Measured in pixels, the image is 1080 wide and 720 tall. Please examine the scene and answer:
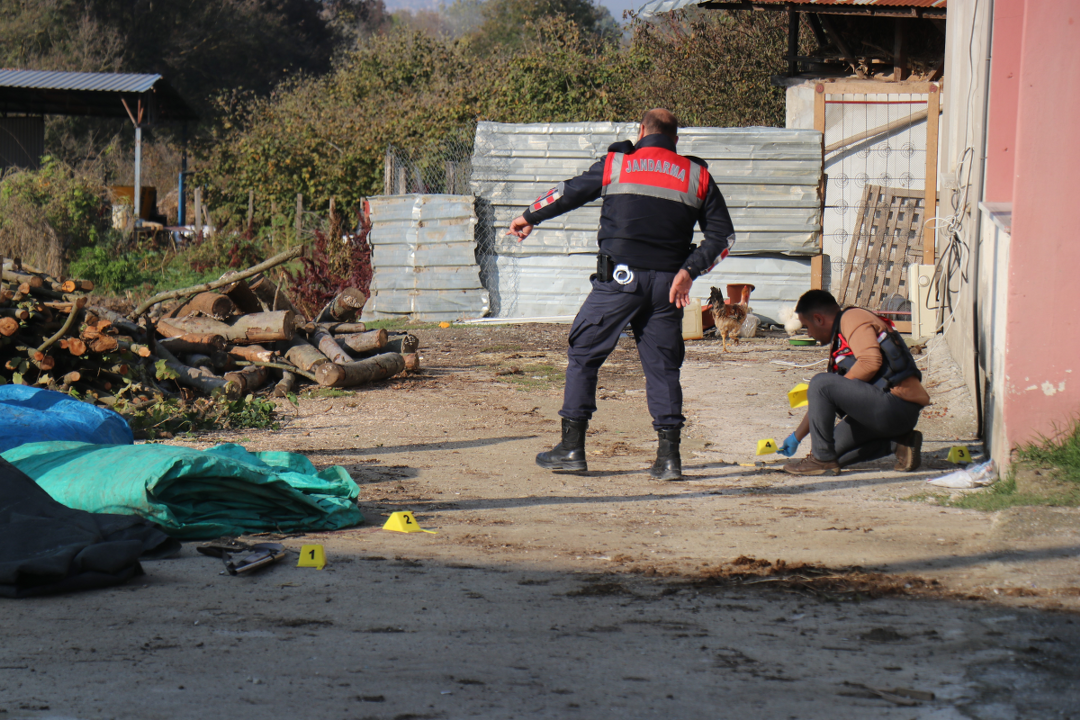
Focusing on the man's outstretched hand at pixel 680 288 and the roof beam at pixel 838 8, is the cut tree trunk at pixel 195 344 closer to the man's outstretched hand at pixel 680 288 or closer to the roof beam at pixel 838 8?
the man's outstretched hand at pixel 680 288

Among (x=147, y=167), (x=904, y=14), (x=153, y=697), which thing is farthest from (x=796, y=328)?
(x=147, y=167)

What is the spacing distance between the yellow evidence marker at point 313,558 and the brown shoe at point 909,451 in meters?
3.30

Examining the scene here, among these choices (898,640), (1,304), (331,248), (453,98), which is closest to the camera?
(898,640)

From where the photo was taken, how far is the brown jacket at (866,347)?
17.1 feet

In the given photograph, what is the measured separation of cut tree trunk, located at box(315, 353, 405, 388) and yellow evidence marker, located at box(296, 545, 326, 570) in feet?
15.7

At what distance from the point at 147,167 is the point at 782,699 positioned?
31578mm

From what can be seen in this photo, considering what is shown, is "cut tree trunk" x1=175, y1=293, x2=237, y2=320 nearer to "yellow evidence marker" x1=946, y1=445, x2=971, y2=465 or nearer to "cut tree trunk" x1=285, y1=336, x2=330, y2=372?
"cut tree trunk" x1=285, y1=336, x2=330, y2=372

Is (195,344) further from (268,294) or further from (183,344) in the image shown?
(268,294)

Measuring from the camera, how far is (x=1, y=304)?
7266mm

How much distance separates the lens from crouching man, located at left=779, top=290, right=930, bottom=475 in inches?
Answer: 207

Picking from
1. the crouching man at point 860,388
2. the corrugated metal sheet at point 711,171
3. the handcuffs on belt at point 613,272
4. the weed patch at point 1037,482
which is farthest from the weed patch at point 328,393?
the corrugated metal sheet at point 711,171

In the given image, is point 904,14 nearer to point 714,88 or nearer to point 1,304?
point 714,88

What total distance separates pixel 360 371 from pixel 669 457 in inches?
155

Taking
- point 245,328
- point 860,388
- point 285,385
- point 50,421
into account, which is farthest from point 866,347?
point 245,328
